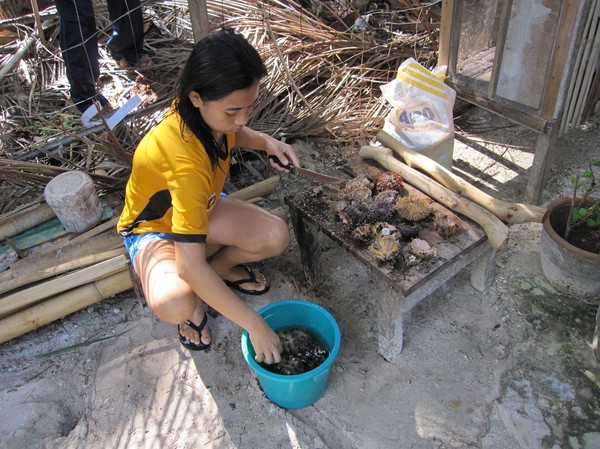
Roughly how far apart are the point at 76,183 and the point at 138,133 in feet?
2.53

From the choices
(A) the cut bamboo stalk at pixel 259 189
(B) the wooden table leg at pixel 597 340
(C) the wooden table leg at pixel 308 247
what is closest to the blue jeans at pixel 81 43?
(A) the cut bamboo stalk at pixel 259 189

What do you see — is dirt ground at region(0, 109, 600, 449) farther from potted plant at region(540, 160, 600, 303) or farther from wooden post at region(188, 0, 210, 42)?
wooden post at region(188, 0, 210, 42)

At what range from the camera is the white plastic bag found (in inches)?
118

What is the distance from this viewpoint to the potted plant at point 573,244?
7.85 feet

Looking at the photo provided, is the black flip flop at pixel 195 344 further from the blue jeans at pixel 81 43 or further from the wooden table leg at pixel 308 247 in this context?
the blue jeans at pixel 81 43

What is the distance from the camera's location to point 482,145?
3656 millimetres

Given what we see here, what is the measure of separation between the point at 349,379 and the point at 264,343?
58 centimetres

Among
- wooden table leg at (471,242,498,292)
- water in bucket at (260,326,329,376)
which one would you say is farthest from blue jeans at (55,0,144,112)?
wooden table leg at (471,242,498,292)

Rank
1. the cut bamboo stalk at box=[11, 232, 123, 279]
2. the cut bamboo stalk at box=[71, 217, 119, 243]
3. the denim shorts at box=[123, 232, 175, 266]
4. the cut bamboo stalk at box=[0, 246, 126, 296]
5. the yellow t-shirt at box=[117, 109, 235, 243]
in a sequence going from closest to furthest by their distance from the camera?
the yellow t-shirt at box=[117, 109, 235, 243], the denim shorts at box=[123, 232, 175, 266], the cut bamboo stalk at box=[0, 246, 126, 296], the cut bamboo stalk at box=[11, 232, 123, 279], the cut bamboo stalk at box=[71, 217, 119, 243]

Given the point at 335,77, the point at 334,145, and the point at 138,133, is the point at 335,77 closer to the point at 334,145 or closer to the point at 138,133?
the point at 334,145

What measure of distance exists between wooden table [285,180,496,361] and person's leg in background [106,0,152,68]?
2.39 m

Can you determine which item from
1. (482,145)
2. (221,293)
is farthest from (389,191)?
(482,145)

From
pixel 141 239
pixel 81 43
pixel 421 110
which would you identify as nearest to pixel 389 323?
pixel 141 239

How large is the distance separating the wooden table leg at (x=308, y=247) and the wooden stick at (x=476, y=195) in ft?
2.24
